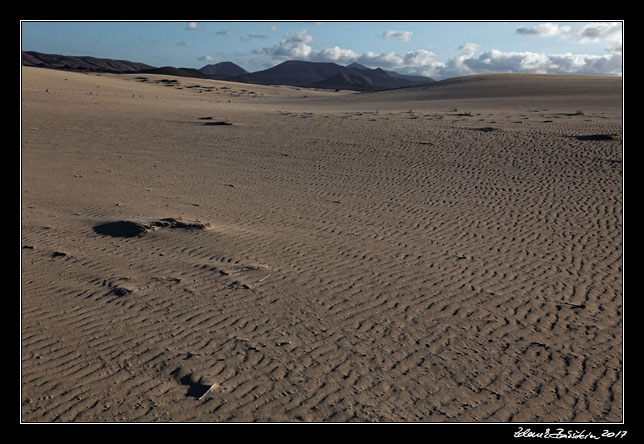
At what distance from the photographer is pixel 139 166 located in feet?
45.5

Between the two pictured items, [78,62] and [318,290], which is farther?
[78,62]

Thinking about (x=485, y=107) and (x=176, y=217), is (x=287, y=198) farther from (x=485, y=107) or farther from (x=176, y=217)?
(x=485, y=107)

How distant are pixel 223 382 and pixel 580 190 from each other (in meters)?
11.0

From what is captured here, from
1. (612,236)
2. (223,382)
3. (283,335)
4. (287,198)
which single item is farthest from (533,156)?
(223,382)

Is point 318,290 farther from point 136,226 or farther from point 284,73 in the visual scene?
point 284,73

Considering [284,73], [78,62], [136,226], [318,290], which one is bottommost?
[318,290]

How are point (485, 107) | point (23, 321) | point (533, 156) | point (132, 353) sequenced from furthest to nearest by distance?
point (485, 107) → point (533, 156) → point (23, 321) → point (132, 353)

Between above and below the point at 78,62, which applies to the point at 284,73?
above

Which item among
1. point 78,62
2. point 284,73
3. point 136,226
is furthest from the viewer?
point 284,73

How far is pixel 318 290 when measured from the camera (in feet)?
21.0

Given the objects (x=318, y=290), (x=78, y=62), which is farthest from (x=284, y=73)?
(x=318, y=290)

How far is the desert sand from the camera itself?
433 centimetres

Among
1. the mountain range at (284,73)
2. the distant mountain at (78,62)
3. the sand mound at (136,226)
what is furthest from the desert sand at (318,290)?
the distant mountain at (78,62)

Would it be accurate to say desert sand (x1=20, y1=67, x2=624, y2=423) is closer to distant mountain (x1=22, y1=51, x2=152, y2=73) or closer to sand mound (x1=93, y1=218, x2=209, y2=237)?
sand mound (x1=93, y1=218, x2=209, y2=237)
